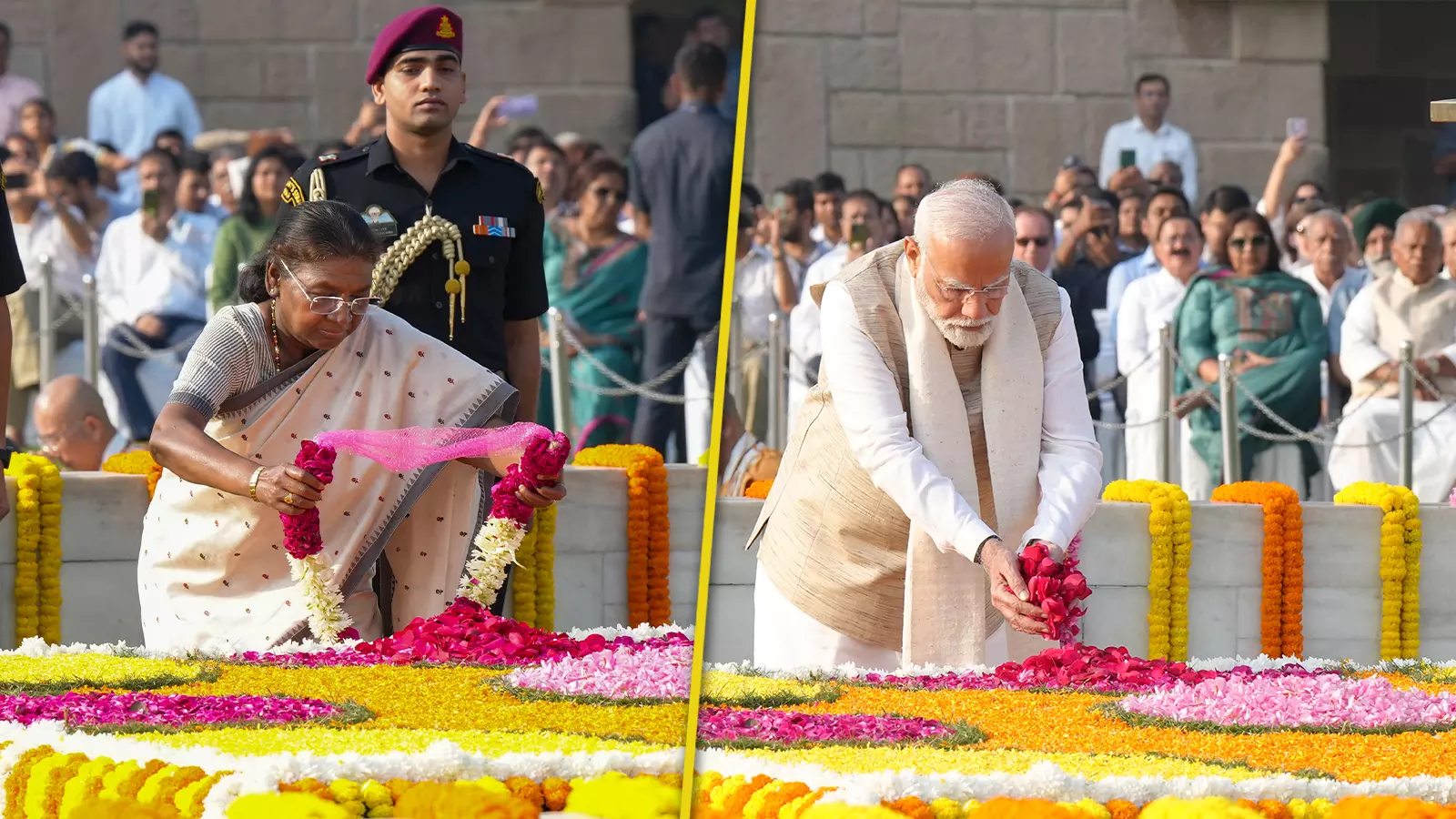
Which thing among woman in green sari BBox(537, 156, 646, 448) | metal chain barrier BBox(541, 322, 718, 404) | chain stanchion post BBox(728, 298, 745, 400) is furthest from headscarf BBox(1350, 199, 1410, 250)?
chain stanchion post BBox(728, 298, 745, 400)

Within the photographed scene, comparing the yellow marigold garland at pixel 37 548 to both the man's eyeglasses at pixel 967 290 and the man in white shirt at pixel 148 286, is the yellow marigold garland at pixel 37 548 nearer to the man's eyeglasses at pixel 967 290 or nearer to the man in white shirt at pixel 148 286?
the man's eyeglasses at pixel 967 290

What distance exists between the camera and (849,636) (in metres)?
2.51

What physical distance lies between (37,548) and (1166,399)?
2.52 metres

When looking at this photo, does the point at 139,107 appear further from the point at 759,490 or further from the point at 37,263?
the point at 759,490

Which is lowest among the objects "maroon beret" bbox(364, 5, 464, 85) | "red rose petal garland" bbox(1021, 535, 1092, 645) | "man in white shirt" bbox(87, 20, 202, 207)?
"red rose petal garland" bbox(1021, 535, 1092, 645)

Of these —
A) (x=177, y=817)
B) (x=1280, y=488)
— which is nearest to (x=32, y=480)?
(x=177, y=817)

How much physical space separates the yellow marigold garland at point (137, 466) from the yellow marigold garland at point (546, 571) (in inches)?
24.6

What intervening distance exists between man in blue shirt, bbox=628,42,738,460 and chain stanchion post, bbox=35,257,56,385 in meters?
2.32

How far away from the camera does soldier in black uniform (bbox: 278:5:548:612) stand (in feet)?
9.54

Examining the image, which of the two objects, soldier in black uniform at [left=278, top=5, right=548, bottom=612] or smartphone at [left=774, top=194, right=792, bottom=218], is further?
smartphone at [left=774, top=194, right=792, bottom=218]

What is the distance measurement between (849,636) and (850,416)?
0.31 meters

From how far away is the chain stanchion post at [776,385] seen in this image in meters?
3.29

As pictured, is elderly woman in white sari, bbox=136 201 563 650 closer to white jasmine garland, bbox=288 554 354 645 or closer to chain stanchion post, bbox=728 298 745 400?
white jasmine garland, bbox=288 554 354 645

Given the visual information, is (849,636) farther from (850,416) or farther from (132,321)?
(132,321)
